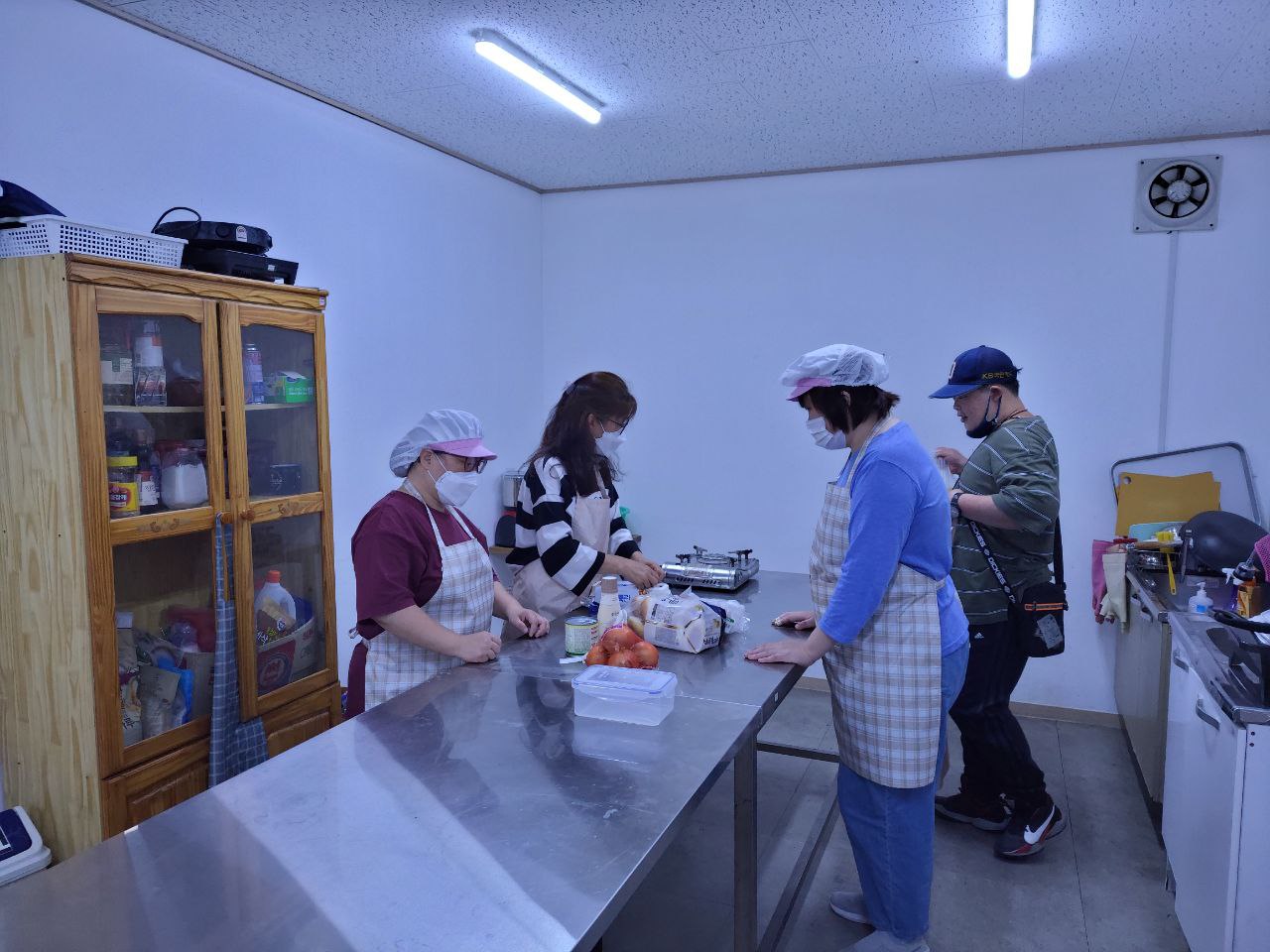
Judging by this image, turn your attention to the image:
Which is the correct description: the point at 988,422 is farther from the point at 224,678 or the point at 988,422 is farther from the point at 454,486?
the point at 224,678

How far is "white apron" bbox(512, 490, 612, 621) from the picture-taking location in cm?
272

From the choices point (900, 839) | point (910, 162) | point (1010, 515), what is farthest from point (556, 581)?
point (910, 162)

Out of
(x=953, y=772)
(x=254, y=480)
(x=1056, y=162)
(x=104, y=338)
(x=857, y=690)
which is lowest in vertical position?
(x=953, y=772)

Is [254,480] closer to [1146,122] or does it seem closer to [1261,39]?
[1261,39]

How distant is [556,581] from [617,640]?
0.68 meters

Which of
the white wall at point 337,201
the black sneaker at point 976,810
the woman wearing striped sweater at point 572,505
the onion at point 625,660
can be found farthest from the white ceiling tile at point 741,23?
the black sneaker at point 976,810

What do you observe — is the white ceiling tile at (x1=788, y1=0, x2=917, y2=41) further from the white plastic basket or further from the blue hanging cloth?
the blue hanging cloth

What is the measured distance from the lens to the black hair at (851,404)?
2016 millimetres

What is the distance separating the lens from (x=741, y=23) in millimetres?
2549

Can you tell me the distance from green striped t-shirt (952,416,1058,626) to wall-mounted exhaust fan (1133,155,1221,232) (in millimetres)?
1670

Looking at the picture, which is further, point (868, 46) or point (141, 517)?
point (868, 46)

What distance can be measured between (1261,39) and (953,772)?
9.03 ft

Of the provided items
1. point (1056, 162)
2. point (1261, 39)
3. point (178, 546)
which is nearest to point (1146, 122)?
point (1056, 162)

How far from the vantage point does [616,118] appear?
350cm
